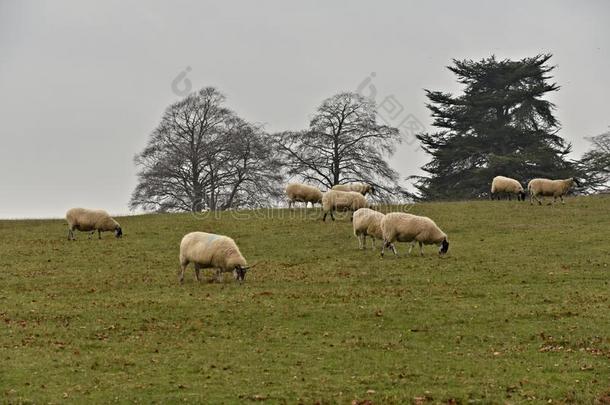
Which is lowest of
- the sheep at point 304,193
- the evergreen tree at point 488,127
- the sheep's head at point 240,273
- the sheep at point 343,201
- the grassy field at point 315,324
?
the grassy field at point 315,324

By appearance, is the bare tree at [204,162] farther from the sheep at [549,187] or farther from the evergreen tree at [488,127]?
the sheep at [549,187]

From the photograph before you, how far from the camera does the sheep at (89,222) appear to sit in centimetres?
3841

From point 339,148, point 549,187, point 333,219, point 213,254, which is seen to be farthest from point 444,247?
point 339,148

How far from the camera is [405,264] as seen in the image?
96.5 ft

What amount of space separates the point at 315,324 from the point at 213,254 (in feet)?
21.2

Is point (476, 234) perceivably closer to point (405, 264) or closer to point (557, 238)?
point (557, 238)

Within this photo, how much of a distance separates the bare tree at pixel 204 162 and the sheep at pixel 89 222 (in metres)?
31.2

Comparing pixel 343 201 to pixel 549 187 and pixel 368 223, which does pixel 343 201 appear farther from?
pixel 549 187

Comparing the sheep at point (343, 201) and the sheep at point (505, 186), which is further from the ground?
the sheep at point (505, 186)

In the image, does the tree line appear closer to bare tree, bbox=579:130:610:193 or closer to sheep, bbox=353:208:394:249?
bare tree, bbox=579:130:610:193

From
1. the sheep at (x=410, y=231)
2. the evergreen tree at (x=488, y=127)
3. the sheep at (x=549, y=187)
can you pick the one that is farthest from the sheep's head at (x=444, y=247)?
the evergreen tree at (x=488, y=127)

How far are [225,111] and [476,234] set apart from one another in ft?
137

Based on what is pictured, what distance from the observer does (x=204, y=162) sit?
73.4 metres

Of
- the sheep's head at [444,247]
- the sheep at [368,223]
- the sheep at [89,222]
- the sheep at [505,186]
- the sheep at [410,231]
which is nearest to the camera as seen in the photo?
the sheep at [410,231]
